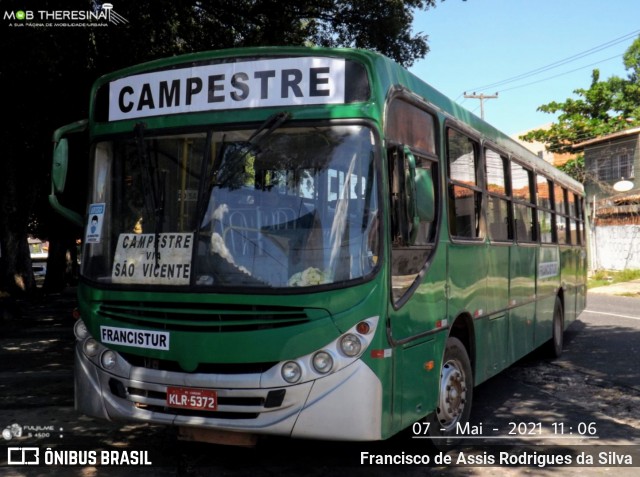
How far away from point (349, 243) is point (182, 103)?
1.61 metres

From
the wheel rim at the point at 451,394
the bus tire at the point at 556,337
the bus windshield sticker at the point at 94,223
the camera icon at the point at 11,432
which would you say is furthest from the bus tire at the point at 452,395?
the bus tire at the point at 556,337

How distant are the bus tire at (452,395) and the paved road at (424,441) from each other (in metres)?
0.17

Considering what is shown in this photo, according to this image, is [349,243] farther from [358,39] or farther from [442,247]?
[358,39]

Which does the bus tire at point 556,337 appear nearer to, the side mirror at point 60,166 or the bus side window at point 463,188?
the bus side window at point 463,188

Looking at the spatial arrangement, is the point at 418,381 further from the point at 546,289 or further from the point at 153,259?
the point at 546,289

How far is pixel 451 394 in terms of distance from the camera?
216 inches

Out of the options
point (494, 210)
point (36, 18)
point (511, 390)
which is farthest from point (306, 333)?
point (36, 18)

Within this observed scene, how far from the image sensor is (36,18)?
1127cm

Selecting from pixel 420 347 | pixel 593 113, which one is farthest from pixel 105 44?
pixel 593 113

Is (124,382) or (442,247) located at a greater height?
(442,247)

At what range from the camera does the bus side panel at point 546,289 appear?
8.80m

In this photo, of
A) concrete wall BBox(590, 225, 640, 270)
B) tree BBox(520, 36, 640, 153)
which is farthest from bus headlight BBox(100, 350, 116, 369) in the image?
tree BBox(520, 36, 640, 153)

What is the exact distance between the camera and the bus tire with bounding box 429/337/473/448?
5.27 m

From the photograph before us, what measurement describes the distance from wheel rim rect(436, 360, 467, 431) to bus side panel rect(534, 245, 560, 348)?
3281 millimetres
